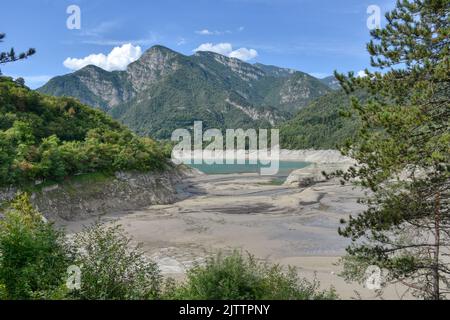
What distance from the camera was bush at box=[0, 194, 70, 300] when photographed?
394 inches

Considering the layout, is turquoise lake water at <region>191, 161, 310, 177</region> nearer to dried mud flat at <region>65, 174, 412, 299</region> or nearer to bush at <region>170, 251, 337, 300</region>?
dried mud flat at <region>65, 174, 412, 299</region>

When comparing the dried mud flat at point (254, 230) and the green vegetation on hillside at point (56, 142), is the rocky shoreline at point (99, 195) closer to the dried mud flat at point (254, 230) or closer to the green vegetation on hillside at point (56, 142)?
the green vegetation on hillside at point (56, 142)

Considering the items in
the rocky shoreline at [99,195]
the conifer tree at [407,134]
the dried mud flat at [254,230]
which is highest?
the conifer tree at [407,134]

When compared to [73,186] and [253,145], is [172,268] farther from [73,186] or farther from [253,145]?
[253,145]

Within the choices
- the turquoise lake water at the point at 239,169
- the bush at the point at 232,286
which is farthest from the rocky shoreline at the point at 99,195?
the turquoise lake water at the point at 239,169

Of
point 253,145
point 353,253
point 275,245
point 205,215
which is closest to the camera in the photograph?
point 353,253

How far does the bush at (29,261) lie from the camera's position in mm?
10016

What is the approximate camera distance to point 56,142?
41.3 m

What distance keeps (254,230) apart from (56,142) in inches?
985

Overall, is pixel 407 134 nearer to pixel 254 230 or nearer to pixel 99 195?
pixel 254 230

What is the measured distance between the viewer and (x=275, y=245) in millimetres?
28188

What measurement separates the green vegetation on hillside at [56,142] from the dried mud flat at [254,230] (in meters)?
7.14
